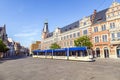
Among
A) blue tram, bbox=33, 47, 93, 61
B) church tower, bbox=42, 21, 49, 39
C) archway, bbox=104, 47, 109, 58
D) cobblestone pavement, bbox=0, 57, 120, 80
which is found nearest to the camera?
cobblestone pavement, bbox=0, 57, 120, 80

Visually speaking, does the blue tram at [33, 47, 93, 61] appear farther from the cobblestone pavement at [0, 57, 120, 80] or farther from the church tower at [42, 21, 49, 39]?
the church tower at [42, 21, 49, 39]

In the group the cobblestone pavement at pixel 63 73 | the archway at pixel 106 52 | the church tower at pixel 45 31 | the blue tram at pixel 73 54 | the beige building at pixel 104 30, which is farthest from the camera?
the church tower at pixel 45 31

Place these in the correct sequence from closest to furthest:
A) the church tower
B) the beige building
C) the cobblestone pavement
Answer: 1. the cobblestone pavement
2. the beige building
3. the church tower

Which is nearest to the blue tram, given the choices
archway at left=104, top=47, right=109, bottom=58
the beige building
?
the beige building

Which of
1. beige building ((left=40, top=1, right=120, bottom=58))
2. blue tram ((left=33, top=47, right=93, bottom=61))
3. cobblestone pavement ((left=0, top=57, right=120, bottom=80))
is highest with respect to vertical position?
beige building ((left=40, top=1, right=120, bottom=58))

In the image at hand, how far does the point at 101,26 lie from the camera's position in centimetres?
4334

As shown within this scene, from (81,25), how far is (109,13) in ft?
41.0

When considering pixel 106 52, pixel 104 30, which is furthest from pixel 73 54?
pixel 104 30

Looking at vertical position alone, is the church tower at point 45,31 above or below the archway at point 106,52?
above

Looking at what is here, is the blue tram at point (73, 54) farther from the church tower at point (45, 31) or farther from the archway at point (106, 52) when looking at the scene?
the church tower at point (45, 31)

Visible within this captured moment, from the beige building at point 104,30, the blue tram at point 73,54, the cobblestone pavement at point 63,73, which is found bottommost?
the cobblestone pavement at point 63,73

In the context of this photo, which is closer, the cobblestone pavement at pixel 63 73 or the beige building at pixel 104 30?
the cobblestone pavement at pixel 63 73

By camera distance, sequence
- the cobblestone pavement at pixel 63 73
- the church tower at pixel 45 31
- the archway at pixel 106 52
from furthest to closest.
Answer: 1. the church tower at pixel 45 31
2. the archway at pixel 106 52
3. the cobblestone pavement at pixel 63 73

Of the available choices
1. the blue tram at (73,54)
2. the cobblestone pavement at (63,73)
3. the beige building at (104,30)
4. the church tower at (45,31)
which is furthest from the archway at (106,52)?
the church tower at (45,31)
